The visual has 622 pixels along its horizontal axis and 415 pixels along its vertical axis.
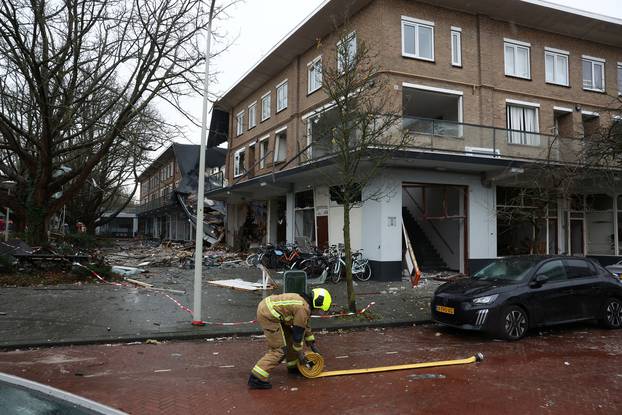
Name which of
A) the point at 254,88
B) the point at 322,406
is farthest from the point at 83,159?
the point at 322,406

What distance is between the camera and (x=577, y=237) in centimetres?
2052

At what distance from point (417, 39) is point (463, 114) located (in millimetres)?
3189

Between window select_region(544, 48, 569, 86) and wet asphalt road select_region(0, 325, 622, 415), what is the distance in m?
14.6

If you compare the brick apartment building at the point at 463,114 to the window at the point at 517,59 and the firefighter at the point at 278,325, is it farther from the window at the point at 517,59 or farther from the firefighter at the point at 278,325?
the firefighter at the point at 278,325

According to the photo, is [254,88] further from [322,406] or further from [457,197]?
[322,406]

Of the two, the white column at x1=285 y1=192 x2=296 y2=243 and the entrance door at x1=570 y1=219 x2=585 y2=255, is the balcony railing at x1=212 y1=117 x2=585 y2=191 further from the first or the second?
the entrance door at x1=570 y1=219 x2=585 y2=255

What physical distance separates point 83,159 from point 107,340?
77.3ft

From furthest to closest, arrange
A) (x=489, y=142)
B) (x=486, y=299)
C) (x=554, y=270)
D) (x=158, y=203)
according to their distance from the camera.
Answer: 1. (x=158, y=203)
2. (x=489, y=142)
3. (x=554, y=270)
4. (x=486, y=299)

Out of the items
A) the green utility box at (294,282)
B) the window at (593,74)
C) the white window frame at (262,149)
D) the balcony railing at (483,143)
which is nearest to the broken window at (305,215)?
the balcony railing at (483,143)

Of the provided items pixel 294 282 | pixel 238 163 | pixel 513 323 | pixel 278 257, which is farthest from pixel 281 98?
pixel 513 323

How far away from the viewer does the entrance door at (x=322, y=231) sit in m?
18.6

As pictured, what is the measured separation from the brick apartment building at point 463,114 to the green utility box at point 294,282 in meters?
6.07

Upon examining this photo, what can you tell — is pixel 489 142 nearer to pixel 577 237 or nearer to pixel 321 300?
pixel 577 237

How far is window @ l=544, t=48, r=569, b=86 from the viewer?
19547 millimetres
